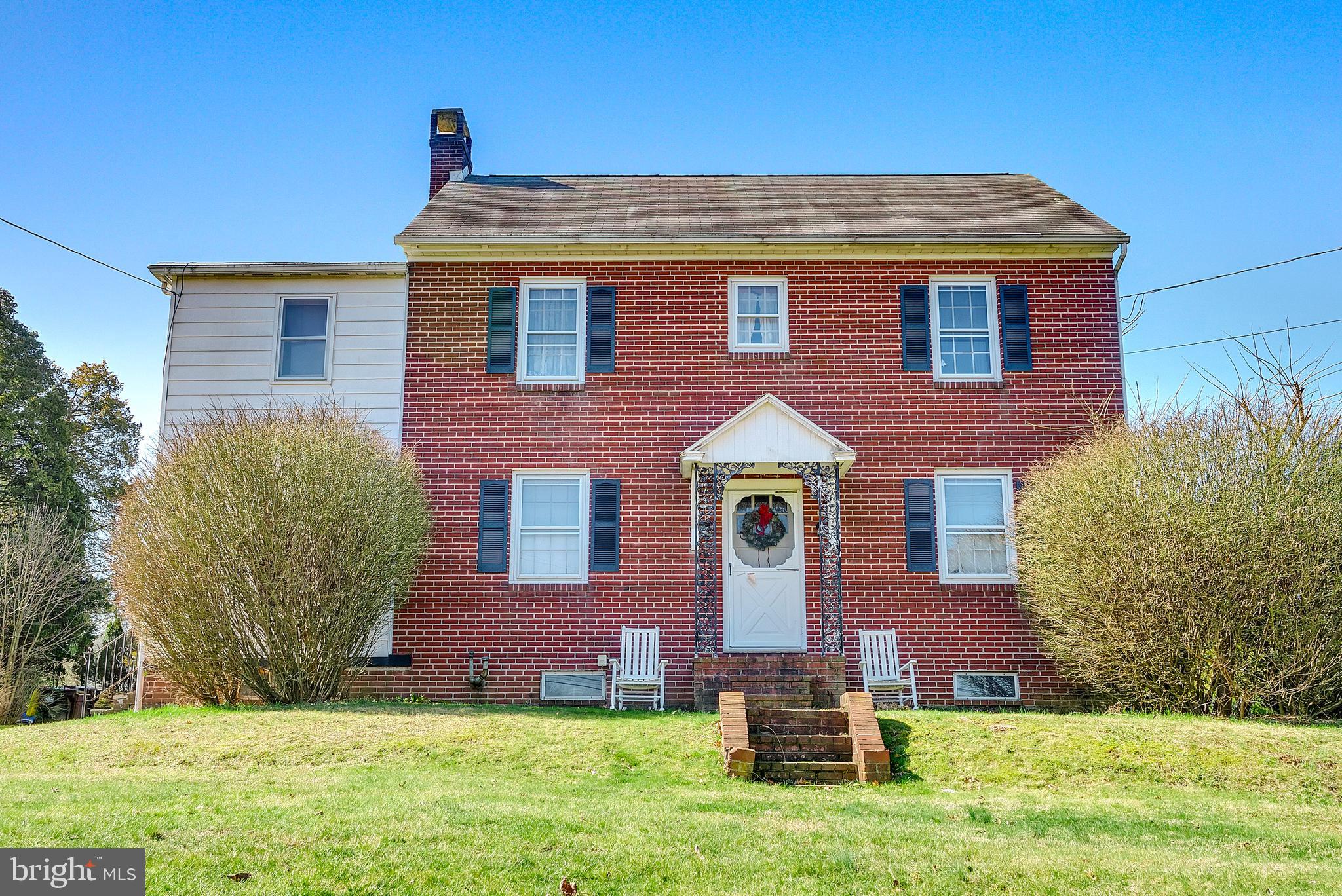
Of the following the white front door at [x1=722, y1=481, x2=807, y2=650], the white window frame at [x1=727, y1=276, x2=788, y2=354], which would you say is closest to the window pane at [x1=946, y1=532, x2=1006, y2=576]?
the white front door at [x1=722, y1=481, x2=807, y2=650]

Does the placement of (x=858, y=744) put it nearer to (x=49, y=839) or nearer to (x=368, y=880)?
(x=368, y=880)

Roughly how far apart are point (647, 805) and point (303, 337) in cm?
987

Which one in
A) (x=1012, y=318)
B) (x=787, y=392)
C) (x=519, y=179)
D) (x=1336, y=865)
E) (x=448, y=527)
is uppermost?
(x=519, y=179)

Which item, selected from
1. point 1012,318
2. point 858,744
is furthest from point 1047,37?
point 858,744

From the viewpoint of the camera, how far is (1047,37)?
1323 cm

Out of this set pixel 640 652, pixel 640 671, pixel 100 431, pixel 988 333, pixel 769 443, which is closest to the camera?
pixel 769 443

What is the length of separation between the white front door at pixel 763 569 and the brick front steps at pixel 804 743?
312 centimetres

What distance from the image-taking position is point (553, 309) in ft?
48.3

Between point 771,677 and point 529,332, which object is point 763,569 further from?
point 529,332

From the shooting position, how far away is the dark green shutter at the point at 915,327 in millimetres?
14438

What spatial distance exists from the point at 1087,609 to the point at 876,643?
9.15ft

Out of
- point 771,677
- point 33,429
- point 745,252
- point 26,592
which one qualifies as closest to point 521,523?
point 771,677

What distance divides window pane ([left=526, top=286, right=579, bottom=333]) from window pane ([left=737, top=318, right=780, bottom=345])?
2.29 meters

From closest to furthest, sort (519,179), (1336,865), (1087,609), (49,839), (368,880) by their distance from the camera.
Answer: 1. (368,880)
2. (49,839)
3. (1336,865)
4. (1087,609)
5. (519,179)
